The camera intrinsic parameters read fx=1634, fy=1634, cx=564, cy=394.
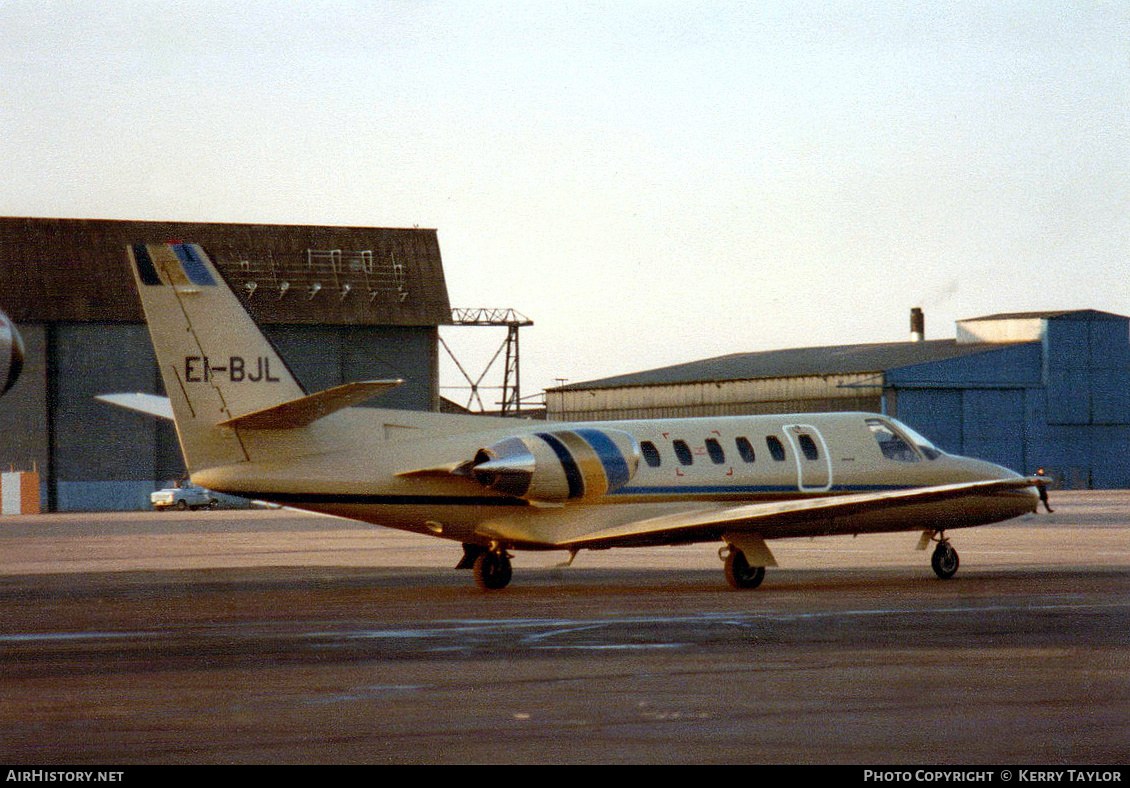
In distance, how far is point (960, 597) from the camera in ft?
78.0

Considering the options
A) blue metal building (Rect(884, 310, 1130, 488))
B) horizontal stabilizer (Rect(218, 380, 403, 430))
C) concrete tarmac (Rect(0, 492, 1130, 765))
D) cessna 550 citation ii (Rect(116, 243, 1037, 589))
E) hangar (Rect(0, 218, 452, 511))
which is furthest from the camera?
blue metal building (Rect(884, 310, 1130, 488))

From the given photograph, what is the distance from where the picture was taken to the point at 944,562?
92.1 ft

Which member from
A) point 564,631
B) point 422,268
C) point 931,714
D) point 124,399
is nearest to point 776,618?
point 564,631

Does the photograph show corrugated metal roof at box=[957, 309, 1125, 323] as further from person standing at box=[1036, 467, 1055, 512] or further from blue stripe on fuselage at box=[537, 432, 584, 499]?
blue stripe on fuselage at box=[537, 432, 584, 499]

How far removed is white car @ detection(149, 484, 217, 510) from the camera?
88.1 metres

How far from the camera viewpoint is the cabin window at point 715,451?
27.7m

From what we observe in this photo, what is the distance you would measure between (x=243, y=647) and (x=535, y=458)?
27.1 ft

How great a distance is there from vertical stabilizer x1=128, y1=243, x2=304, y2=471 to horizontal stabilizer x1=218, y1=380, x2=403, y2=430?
364mm

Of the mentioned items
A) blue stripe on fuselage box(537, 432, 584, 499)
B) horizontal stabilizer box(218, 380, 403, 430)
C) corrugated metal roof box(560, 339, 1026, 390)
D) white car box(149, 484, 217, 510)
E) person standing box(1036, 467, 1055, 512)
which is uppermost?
corrugated metal roof box(560, 339, 1026, 390)

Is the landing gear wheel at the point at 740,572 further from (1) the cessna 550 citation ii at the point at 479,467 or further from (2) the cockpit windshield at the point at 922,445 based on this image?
(2) the cockpit windshield at the point at 922,445

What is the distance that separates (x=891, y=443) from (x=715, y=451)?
3771mm

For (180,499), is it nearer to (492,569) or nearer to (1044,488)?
(1044,488)

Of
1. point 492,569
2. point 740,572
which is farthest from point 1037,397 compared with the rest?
point 492,569

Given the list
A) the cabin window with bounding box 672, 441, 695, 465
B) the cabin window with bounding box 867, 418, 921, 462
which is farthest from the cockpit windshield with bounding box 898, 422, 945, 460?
the cabin window with bounding box 672, 441, 695, 465
